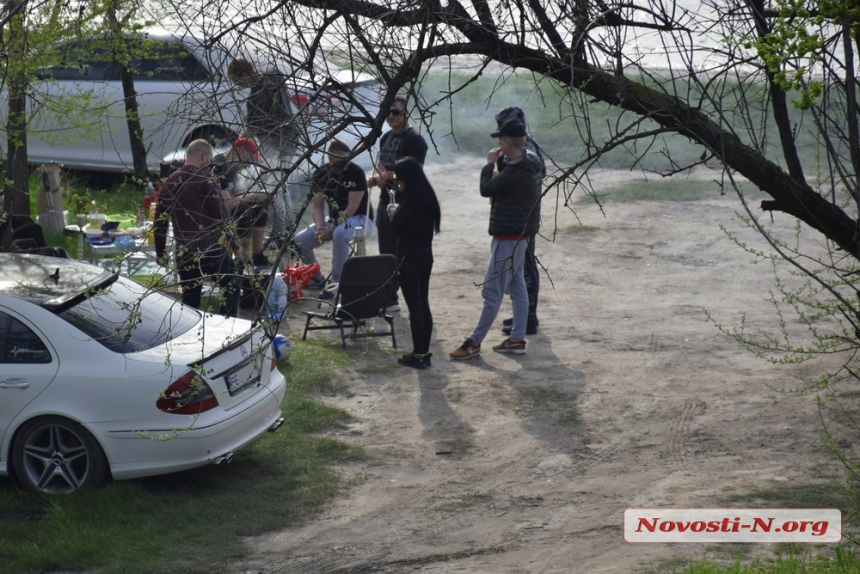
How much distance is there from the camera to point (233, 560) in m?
5.92

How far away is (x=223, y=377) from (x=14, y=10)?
262 centimetres

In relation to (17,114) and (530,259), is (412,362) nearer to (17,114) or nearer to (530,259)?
(530,259)

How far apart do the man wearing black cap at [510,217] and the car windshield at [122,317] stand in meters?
2.91


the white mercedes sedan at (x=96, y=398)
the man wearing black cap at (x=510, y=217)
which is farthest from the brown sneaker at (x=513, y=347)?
the white mercedes sedan at (x=96, y=398)

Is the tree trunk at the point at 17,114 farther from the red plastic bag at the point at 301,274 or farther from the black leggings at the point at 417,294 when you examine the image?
the black leggings at the point at 417,294

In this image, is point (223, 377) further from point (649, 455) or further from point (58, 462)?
point (649, 455)

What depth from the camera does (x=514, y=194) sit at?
29.5ft

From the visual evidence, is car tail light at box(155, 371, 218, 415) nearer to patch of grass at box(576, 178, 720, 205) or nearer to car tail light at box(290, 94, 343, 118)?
car tail light at box(290, 94, 343, 118)

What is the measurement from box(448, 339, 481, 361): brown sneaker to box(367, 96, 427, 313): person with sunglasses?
98 cm

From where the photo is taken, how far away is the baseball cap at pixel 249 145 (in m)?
→ 4.66

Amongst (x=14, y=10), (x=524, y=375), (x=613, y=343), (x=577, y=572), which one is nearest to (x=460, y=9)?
(x=14, y=10)

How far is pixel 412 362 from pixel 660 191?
9041 mm

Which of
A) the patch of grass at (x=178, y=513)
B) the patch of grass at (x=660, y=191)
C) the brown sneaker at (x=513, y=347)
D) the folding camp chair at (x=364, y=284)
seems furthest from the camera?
the patch of grass at (x=660, y=191)

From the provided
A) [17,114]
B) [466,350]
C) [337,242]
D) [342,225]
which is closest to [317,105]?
[466,350]
